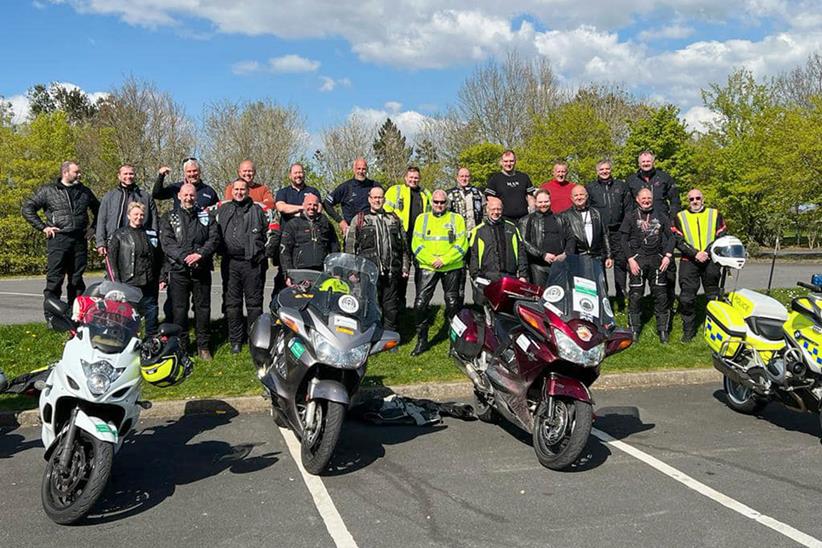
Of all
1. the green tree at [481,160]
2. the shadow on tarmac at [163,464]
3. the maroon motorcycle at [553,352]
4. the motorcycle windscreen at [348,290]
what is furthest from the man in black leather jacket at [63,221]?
the green tree at [481,160]

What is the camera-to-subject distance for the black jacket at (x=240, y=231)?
836cm

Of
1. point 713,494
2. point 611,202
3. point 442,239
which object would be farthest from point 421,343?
point 713,494

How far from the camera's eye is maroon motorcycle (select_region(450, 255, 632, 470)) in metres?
5.05

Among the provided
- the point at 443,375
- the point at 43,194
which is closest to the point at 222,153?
the point at 43,194

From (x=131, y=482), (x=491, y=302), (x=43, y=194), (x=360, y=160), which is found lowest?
(x=131, y=482)

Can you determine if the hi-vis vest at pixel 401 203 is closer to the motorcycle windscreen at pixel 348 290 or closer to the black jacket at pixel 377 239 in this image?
the black jacket at pixel 377 239

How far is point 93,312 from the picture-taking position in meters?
4.64

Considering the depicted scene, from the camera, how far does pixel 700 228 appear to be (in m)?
9.27

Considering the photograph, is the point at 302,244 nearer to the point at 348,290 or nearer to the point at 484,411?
the point at 348,290

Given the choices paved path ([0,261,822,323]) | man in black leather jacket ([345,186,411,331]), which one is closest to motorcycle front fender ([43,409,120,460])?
man in black leather jacket ([345,186,411,331])

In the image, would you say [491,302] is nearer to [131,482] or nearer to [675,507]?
[675,507]

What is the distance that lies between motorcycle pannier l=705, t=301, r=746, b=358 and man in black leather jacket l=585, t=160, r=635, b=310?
3060 mm

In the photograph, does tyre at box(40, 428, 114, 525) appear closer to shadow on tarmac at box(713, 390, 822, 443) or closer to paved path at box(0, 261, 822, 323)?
shadow on tarmac at box(713, 390, 822, 443)

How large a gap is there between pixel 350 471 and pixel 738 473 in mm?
2858
